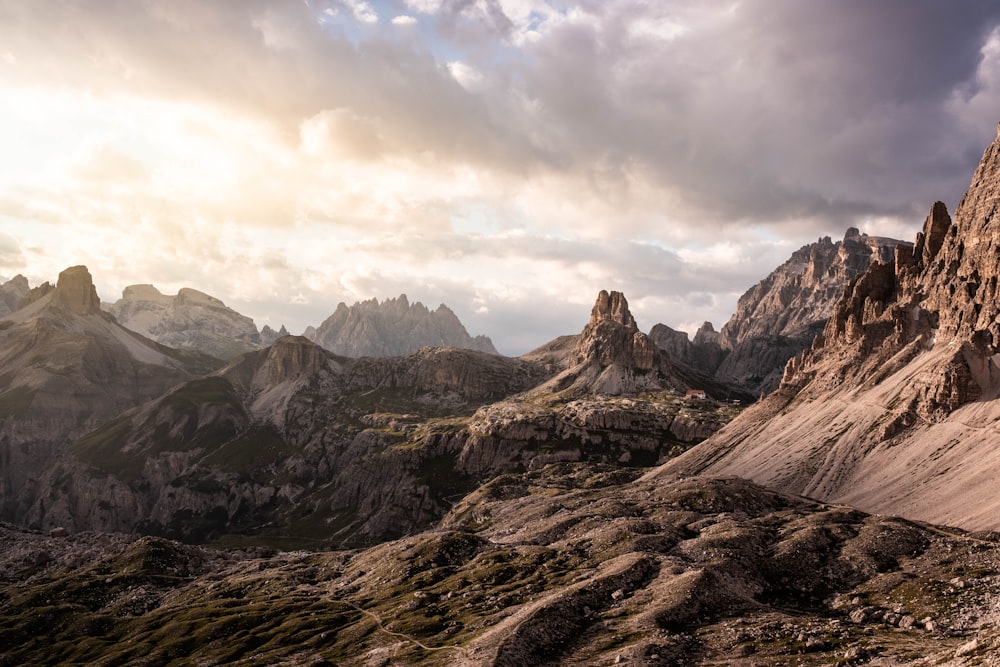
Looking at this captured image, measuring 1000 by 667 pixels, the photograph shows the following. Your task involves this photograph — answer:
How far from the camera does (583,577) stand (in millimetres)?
136500

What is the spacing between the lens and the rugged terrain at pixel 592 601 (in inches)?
3821

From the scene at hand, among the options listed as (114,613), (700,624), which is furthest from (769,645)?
(114,613)

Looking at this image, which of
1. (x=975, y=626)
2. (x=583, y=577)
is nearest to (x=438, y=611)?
(x=583, y=577)

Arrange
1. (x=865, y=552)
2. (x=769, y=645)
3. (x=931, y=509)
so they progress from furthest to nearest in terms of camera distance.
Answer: (x=931, y=509) → (x=865, y=552) → (x=769, y=645)

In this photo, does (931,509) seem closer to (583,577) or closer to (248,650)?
(583,577)

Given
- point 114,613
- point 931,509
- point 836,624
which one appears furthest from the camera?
point 931,509

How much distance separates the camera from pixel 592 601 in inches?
4680

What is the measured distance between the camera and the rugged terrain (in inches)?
3821

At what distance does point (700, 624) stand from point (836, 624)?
19.4 meters

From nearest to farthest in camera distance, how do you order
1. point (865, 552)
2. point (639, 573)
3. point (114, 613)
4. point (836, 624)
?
1. point (836, 624)
2. point (639, 573)
3. point (865, 552)
4. point (114, 613)

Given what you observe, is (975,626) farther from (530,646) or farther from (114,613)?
(114,613)

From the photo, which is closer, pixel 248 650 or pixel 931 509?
pixel 248 650

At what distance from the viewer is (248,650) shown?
134500mm

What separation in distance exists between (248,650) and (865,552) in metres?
125
